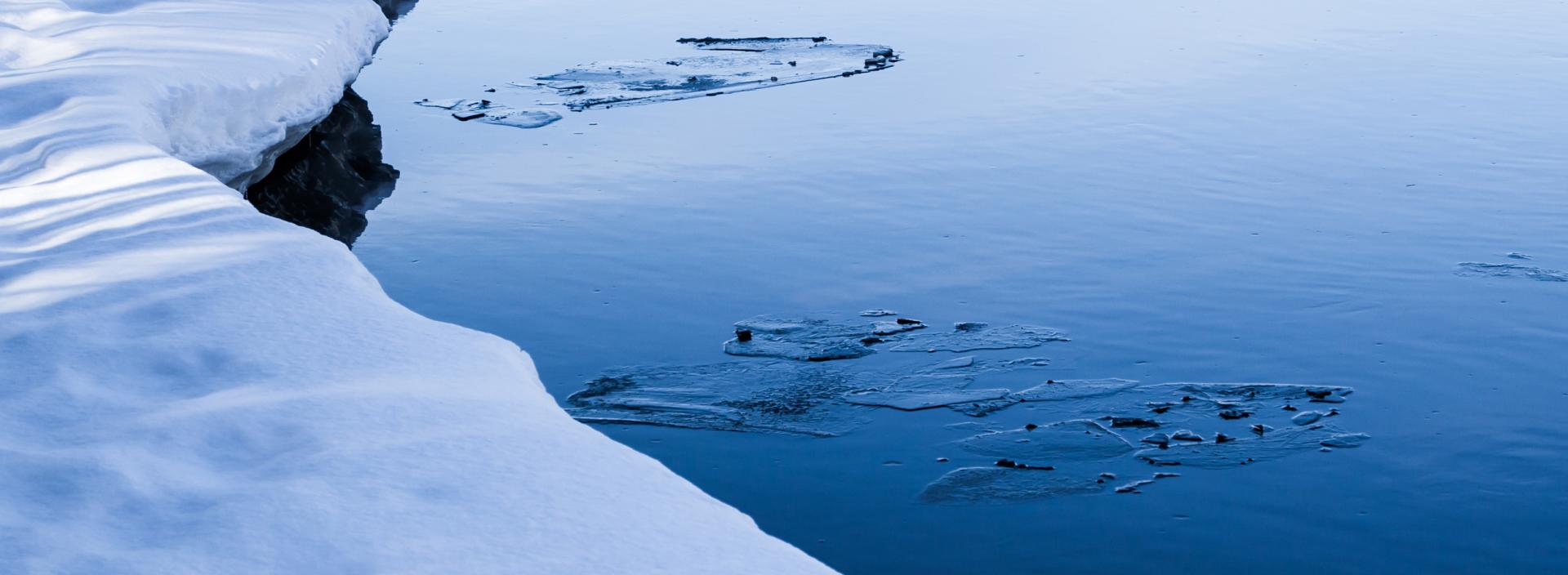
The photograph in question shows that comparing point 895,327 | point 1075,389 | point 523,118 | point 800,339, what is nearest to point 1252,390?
point 1075,389

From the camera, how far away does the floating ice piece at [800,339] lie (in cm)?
644

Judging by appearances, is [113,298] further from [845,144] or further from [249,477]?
[845,144]

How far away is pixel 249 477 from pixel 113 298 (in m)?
1.41

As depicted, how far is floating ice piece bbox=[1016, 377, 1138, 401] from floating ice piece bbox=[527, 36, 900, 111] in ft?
21.3

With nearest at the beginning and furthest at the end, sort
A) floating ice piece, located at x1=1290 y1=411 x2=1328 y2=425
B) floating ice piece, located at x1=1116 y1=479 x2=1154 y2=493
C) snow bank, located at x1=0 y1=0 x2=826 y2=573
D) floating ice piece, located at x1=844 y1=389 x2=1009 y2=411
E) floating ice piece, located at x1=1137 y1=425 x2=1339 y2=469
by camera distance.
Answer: snow bank, located at x1=0 y1=0 x2=826 y2=573 < floating ice piece, located at x1=1116 y1=479 x2=1154 y2=493 < floating ice piece, located at x1=1137 y1=425 x2=1339 y2=469 < floating ice piece, located at x1=1290 y1=411 x2=1328 y2=425 < floating ice piece, located at x1=844 y1=389 x2=1009 y2=411

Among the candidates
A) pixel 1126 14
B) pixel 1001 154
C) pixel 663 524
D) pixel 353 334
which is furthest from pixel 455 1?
pixel 663 524

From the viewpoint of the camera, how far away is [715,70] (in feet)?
43.2

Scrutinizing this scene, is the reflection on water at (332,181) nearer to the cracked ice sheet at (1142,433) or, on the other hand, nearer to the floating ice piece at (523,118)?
the floating ice piece at (523,118)

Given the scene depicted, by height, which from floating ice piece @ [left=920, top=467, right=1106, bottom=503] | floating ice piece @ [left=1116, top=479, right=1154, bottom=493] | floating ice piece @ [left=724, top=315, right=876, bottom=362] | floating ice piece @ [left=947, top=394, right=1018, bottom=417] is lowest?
floating ice piece @ [left=920, top=467, right=1106, bottom=503]

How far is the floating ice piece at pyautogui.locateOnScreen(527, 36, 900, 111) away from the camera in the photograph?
12164mm

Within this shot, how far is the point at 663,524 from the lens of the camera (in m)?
2.98

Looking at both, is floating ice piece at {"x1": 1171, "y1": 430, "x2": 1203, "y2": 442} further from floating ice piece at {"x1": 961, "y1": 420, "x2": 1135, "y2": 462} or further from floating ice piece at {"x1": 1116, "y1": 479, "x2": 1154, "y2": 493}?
floating ice piece at {"x1": 1116, "y1": 479, "x2": 1154, "y2": 493}

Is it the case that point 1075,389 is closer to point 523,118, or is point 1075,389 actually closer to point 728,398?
point 728,398

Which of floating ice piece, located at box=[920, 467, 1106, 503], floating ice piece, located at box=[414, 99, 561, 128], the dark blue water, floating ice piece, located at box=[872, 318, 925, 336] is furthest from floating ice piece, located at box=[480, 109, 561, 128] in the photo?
floating ice piece, located at box=[920, 467, 1106, 503]
